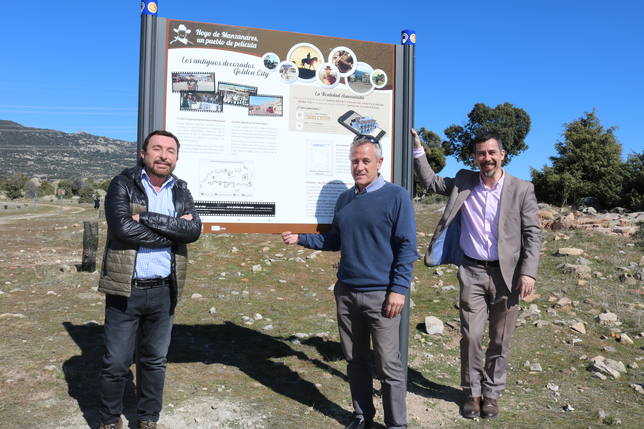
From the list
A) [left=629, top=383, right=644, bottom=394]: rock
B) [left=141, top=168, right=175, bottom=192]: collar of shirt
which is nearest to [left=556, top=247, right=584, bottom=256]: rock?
[left=629, top=383, right=644, bottom=394]: rock

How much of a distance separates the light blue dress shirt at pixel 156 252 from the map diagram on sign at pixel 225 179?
1.81 feet

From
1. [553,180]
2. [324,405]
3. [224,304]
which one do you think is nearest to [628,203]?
[553,180]

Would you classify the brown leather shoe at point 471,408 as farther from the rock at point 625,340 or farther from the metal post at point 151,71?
the metal post at point 151,71

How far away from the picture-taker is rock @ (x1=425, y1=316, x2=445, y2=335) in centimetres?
586

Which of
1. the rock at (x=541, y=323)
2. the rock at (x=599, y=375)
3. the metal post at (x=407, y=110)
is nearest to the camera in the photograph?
the metal post at (x=407, y=110)

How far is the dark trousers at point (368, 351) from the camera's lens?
3244mm

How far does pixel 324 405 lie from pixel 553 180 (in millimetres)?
21935

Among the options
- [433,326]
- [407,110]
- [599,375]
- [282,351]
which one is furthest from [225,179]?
[599,375]

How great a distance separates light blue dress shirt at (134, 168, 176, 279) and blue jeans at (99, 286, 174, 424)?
11 cm

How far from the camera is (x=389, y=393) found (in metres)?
3.27

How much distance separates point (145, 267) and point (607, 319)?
18.4 feet

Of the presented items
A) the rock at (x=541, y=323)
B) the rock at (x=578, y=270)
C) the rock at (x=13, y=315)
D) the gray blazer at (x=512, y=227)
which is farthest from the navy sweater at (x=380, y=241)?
the rock at (x=578, y=270)

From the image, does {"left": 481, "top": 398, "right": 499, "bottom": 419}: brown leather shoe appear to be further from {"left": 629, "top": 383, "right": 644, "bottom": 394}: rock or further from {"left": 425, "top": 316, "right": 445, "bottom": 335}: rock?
{"left": 425, "top": 316, "right": 445, "bottom": 335}: rock

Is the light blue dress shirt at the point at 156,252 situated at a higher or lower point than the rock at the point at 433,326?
higher
